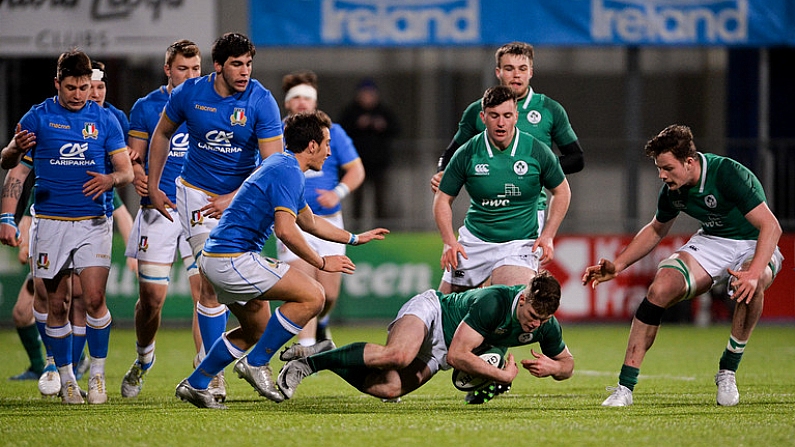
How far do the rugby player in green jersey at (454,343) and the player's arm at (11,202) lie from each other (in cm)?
215

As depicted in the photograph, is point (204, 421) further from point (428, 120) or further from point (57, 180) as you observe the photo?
point (428, 120)

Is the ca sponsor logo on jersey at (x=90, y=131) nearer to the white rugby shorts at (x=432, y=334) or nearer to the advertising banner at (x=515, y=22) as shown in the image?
the white rugby shorts at (x=432, y=334)

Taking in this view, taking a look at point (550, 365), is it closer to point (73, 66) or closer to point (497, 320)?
point (497, 320)

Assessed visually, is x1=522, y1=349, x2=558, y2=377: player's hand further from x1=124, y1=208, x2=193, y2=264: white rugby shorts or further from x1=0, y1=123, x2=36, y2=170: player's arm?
x1=0, y1=123, x2=36, y2=170: player's arm

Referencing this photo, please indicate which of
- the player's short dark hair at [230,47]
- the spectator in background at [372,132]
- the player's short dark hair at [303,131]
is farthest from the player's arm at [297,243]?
the spectator in background at [372,132]

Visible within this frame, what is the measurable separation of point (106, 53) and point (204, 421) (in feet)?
30.0

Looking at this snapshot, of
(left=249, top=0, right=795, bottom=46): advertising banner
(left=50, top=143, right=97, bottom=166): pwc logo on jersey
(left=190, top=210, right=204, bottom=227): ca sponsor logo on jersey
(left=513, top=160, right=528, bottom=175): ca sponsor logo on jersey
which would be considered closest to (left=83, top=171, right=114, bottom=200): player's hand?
(left=50, top=143, right=97, bottom=166): pwc logo on jersey

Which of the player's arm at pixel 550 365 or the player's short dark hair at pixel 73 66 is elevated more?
the player's short dark hair at pixel 73 66

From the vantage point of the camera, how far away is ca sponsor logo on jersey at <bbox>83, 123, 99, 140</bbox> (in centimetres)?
758

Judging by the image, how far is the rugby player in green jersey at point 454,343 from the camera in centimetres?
656

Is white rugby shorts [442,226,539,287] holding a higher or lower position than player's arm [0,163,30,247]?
lower

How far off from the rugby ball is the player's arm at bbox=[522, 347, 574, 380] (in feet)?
0.91

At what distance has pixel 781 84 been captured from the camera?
16.8m

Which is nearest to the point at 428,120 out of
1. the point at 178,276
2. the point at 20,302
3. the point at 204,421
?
the point at 178,276
